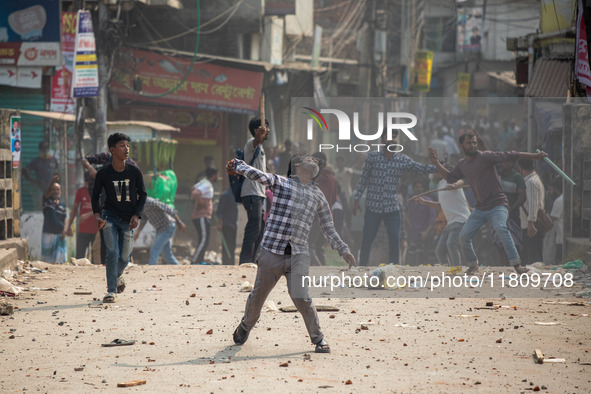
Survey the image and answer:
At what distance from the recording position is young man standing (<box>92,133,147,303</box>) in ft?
29.8

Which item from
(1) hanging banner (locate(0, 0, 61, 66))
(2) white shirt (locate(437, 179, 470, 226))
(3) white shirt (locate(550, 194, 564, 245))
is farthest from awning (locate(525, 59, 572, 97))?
(1) hanging banner (locate(0, 0, 61, 66))

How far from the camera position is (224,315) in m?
8.39

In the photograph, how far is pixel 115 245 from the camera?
9172 mm

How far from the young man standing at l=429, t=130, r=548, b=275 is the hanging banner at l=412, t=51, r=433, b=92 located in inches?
899

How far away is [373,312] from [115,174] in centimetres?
304

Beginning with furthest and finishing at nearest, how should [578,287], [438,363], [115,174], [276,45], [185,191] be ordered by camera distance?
[276,45]
[185,191]
[578,287]
[115,174]
[438,363]

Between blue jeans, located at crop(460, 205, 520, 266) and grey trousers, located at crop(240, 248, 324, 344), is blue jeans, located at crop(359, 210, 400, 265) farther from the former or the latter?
grey trousers, located at crop(240, 248, 324, 344)

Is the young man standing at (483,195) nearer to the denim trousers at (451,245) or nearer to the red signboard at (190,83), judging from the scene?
the denim trousers at (451,245)

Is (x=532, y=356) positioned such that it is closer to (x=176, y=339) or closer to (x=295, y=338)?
(x=295, y=338)

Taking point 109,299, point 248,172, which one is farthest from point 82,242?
point 248,172

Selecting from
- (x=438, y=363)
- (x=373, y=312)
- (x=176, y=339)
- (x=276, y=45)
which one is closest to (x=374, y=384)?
(x=438, y=363)

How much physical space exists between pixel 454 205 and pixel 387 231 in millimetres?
960

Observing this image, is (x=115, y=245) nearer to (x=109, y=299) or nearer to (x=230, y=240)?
(x=109, y=299)

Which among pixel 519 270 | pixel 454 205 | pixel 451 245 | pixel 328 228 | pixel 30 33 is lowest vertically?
pixel 519 270
